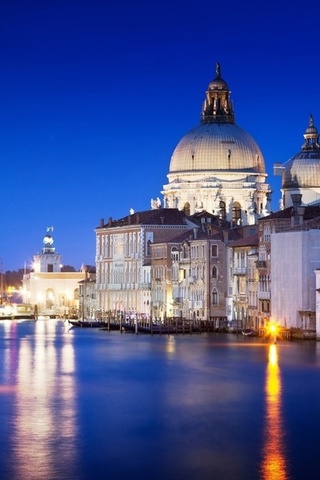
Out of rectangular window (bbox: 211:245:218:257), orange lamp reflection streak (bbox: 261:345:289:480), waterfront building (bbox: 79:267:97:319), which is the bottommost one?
orange lamp reflection streak (bbox: 261:345:289:480)

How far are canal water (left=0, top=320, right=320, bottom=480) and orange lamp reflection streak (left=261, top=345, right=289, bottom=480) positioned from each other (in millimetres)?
18

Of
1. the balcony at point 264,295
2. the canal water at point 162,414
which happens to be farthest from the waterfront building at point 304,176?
the canal water at point 162,414

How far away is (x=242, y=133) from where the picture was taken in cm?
7862

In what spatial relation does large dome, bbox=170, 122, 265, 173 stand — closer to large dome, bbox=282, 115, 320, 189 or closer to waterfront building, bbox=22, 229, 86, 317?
large dome, bbox=282, 115, 320, 189

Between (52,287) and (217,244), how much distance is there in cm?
3455

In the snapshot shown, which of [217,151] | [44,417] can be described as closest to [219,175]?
[217,151]

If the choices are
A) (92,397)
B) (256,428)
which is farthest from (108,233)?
(256,428)

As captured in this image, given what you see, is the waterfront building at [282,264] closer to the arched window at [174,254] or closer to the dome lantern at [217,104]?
the arched window at [174,254]

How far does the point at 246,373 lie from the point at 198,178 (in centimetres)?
4145

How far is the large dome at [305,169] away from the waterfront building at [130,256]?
5.22 m

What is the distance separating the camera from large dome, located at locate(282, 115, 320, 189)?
67188mm

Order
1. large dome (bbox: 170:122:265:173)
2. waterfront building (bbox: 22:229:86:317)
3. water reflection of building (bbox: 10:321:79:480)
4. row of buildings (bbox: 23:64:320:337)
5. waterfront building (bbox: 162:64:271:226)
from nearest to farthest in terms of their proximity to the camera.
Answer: water reflection of building (bbox: 10:321:79:480), row of buildings (bbox: 23:64:320:337), waterfront building (bbox: 162:64:271:226), large dome (bbox: 170:122:265:173), waterfront building (bbox: 22:229:86:317)

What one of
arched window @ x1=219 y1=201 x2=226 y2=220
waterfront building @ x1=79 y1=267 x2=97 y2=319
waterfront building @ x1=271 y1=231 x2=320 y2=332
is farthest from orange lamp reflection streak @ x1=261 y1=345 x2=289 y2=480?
waterfront building @ x1=79 y1=267 x2=97 y2=319

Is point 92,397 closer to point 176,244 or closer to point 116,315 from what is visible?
point 176,244
